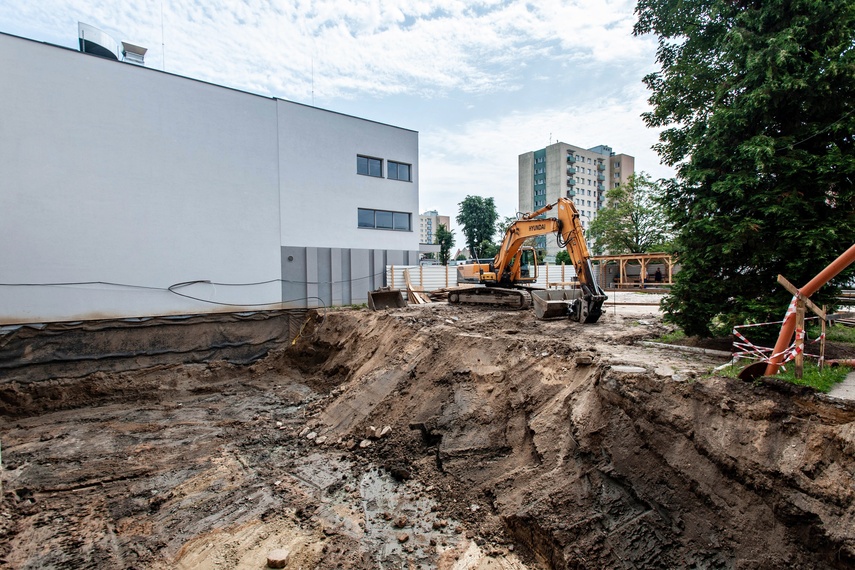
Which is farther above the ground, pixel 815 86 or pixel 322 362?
pixel 815 86

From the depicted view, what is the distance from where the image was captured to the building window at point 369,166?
17656 mm

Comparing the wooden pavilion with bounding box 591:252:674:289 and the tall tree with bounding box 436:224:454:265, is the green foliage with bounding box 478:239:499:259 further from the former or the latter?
the wooden pavilion with bounding box 591:252:674:289

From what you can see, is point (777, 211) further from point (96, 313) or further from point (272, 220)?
point (96, 313)

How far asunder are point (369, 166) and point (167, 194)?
25.5 ft

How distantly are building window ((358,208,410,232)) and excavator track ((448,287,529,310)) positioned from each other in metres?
4.52

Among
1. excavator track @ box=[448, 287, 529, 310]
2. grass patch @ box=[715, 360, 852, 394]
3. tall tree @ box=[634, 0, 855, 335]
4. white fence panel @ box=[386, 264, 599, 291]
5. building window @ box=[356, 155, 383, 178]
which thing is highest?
→ building window @ box=[356, 155, 383, 178]

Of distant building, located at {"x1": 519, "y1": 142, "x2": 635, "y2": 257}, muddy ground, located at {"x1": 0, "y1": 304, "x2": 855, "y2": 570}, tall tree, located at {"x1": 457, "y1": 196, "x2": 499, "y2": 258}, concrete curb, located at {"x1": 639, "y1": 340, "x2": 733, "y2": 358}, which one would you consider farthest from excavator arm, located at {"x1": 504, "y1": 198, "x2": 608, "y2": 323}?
distant building, located at {"x1": 519, "y1": 142, "x2": 635, "y2": 257}

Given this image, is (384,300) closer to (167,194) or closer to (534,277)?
(534,277)

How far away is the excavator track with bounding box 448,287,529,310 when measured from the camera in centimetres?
1383

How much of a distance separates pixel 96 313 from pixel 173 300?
6.51 ft

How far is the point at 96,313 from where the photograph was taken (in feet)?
40.6

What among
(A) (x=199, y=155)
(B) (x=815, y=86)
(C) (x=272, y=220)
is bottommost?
(C) (x=272, y=220)

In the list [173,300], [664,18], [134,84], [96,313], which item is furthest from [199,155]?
[664,18]

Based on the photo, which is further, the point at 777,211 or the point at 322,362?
the point at 322,362
